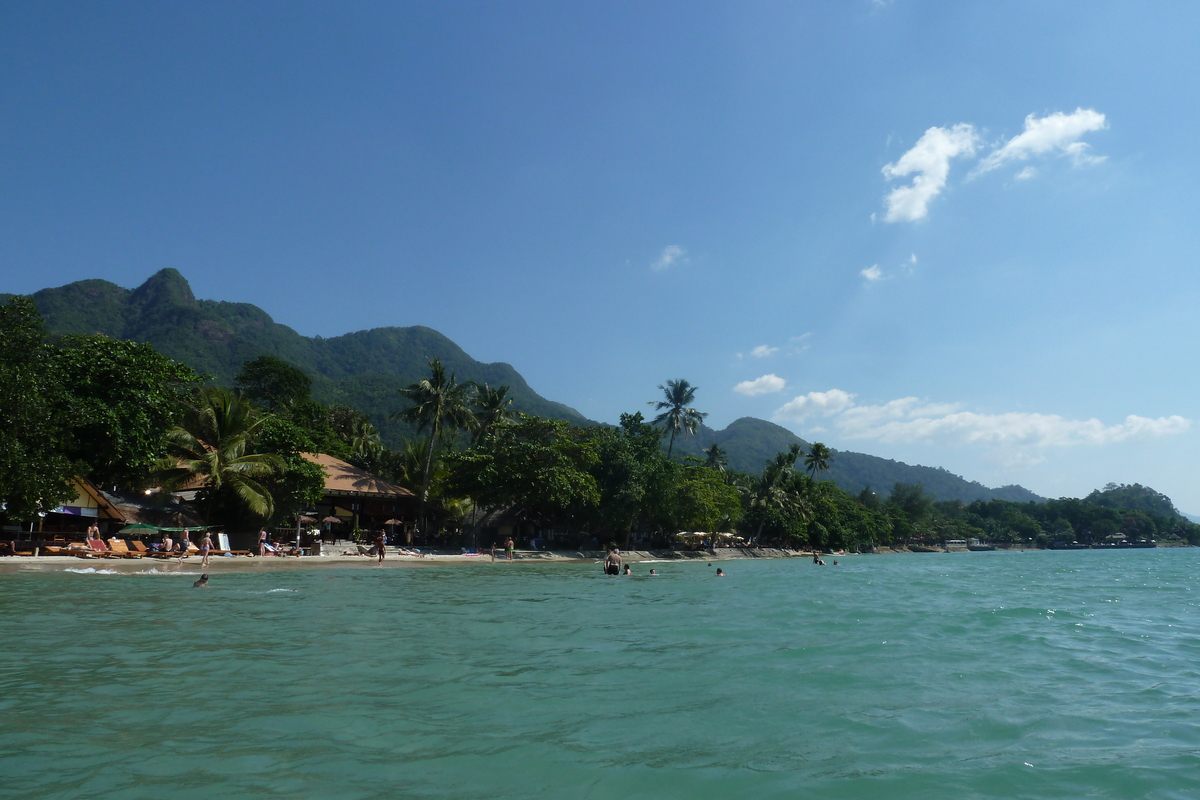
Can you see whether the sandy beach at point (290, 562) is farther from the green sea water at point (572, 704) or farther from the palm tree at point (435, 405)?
the palm tree at point (435, 405)

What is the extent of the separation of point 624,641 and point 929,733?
599cm

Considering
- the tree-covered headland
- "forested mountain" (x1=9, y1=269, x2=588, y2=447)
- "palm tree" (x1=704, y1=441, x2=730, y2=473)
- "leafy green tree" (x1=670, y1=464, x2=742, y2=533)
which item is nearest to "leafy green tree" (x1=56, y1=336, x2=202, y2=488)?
the tree-covered headland

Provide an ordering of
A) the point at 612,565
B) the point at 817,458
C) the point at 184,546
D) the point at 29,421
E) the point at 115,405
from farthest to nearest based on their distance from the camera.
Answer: the point at 817,458 → the point at 612,565 → the point at 184,546 → the point at 115,405 → the point at 29,421

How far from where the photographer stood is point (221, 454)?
1207 inches

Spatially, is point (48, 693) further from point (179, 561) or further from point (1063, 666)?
point (179, 561)

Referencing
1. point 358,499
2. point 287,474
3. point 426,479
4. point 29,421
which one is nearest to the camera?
point 29,421

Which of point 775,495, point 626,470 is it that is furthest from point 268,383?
point 775,495

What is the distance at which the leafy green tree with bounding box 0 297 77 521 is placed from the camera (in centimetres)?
1938

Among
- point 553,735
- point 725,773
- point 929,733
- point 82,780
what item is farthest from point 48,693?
point 929,733

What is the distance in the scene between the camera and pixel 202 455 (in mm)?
30625

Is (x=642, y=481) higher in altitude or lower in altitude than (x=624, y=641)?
higher

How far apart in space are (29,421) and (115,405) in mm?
4396

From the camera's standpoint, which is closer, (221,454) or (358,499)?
(221,454)

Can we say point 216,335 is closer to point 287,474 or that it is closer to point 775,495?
point 775,495
